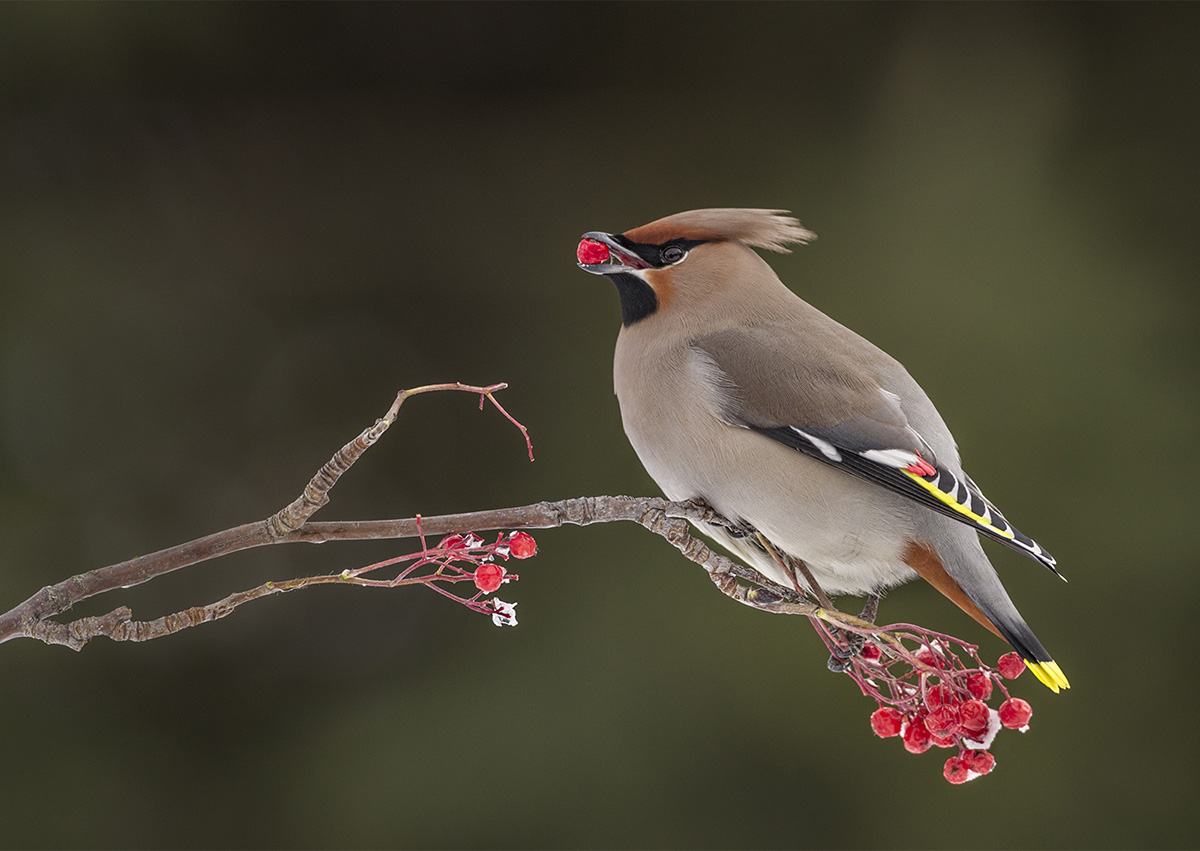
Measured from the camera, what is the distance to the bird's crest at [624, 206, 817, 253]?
72.7 inches

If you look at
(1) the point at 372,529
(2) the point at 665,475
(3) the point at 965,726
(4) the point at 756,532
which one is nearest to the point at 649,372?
(2) the point at 665,475

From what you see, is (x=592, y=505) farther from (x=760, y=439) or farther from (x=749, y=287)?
(x=749, y=287)

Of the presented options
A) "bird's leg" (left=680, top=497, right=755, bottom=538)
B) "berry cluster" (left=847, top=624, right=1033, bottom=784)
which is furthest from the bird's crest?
"berry cluster" (left=847, top=624, right=1033, bottom=784)

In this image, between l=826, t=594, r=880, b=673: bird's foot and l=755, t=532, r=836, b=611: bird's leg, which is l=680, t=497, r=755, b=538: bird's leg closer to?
l=755, t=532, r=836, b=611: bird's leg

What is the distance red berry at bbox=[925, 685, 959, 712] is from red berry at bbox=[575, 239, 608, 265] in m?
0.82

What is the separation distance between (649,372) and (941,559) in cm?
54

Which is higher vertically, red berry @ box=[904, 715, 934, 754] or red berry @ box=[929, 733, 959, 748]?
red berry @ box=[904, 715, 934, 754]

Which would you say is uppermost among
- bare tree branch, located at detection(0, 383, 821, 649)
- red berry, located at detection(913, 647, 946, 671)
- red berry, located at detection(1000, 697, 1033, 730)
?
bare tree branch, located at detection(0, 383, 821, 649)

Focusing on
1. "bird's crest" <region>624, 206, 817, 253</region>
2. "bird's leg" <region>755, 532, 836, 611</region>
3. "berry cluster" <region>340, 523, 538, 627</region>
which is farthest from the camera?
"bird's crest" <region>624, 206, 817, 253</region>

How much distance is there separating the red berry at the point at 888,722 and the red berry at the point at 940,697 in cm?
9

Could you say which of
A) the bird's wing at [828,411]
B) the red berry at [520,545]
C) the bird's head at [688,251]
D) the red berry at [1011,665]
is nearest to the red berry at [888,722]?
the red berry at [1011,665]

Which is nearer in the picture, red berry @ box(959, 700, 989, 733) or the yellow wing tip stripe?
red berry @ box(959, 700, 989, 733)

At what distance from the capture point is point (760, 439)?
1.73m

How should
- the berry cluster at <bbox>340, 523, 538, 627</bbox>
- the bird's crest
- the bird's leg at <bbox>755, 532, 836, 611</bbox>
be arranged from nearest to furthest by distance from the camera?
1. the berry cluster at <bbox>340, 523, 538, 627</bbox>
2. the bird's leg at <bbox>755, 532, 836, 611</bbox>
3. the bird's crest
